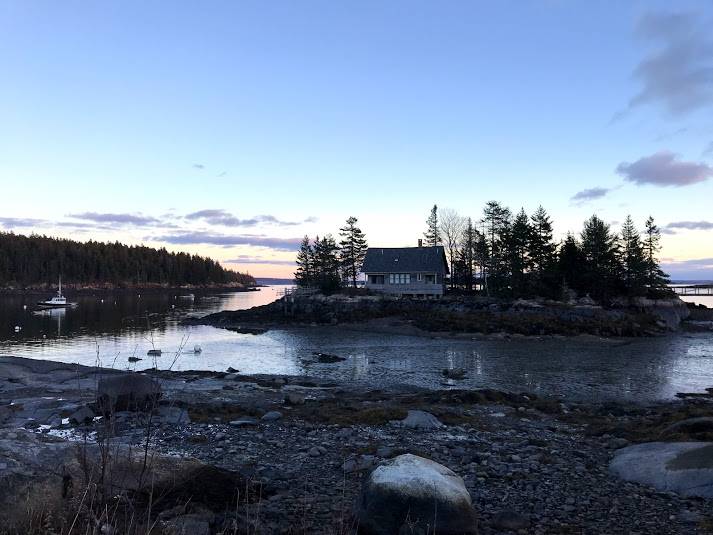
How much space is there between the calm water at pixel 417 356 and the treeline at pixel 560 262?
16.1 metres

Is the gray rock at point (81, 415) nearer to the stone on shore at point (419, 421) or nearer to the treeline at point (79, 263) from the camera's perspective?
the stone on shore at point (419, 421)

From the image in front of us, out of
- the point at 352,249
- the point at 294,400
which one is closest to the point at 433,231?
the point at 352,249

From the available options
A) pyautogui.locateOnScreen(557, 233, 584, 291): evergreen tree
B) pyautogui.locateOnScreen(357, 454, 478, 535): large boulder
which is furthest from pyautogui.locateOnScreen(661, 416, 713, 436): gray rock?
pyautogui.locateOnScreen(557, 233, 584, 291): evergreen tree

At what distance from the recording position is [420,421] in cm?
1451

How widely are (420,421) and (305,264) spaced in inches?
3492

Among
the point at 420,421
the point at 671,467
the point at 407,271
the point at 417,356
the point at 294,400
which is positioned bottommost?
the point at 417,356

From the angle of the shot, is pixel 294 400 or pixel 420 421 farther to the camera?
pixel 294 400

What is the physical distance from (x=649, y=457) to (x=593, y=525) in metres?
3.58

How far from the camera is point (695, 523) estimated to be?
7605 mm

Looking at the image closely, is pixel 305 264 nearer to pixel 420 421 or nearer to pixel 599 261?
pixel 599 261

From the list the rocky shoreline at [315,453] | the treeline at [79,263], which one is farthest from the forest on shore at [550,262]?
the treeline at [79,263]

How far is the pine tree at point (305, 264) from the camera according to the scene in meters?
98.1

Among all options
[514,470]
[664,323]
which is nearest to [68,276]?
[664,323]

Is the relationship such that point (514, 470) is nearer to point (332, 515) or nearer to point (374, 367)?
point (332, 515)
